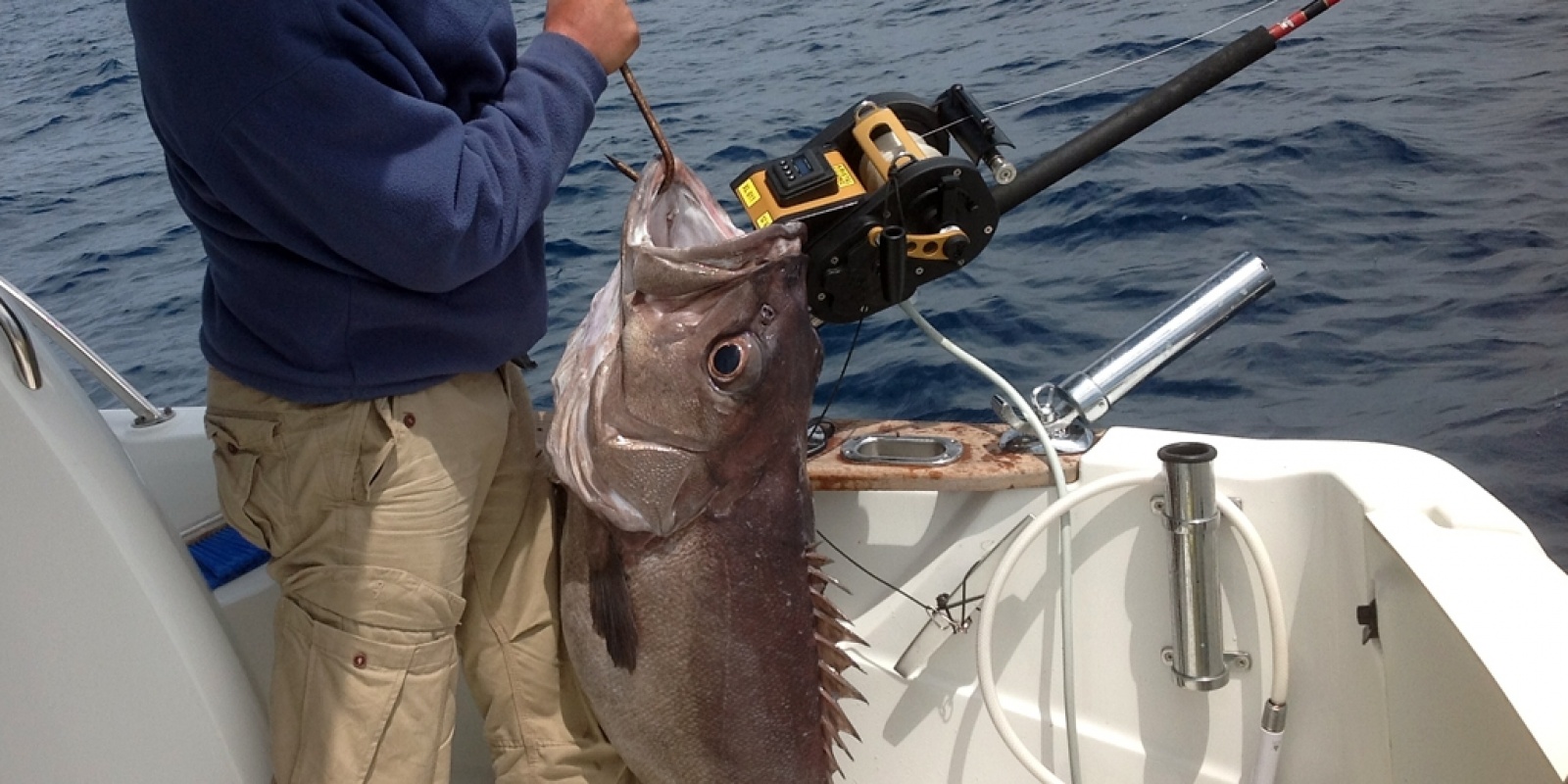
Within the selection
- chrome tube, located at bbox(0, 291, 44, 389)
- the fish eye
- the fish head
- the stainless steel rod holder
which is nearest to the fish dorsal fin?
the fish head

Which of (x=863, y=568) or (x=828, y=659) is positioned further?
(x=863, y=568)

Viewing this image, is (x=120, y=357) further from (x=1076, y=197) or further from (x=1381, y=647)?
(x=1381, y=647)

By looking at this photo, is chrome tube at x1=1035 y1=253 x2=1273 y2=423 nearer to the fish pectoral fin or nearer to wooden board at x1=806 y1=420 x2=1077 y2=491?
wooden board at x1=806 y1=420 x2=1077 y2=491

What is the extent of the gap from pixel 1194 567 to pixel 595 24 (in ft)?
4.91

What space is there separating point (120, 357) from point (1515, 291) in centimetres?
721

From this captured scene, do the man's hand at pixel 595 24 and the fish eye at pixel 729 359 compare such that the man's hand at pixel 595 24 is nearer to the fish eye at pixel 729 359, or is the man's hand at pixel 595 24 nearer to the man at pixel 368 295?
the man at pixel 368 295

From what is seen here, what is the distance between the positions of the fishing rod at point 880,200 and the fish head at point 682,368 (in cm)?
17

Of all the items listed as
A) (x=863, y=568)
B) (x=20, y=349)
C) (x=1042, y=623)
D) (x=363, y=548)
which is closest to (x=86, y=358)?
(x=20, y=349)

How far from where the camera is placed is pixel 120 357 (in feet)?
23.9

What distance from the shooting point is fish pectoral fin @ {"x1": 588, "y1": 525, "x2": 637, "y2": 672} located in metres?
2.28

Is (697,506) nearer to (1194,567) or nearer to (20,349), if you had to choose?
(1194,567)

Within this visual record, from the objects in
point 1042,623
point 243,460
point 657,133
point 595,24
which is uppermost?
point 595,24

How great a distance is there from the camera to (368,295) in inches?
79.8

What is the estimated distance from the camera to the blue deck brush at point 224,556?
9.71ft
